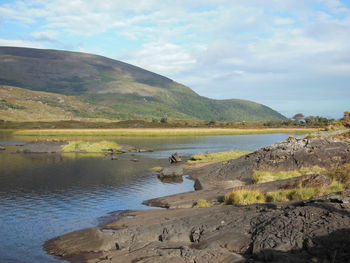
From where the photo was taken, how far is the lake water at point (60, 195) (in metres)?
21.4

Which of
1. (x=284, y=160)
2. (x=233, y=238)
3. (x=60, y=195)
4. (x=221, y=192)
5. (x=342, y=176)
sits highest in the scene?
(x=342, y=176)

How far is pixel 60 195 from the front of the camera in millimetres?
32969

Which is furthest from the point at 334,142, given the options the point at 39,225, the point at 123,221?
the point at 39,225

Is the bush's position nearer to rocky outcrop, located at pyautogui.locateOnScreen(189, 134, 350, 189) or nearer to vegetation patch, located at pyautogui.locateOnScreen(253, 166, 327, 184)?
vegetation patch, located at pyautogui.locateOnScreen(253, 166, 327, 184)

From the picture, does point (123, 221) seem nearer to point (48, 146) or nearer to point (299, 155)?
point (299, 155)

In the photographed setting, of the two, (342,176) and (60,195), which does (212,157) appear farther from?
(342,176)

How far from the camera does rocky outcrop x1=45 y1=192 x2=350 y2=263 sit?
1558 cm

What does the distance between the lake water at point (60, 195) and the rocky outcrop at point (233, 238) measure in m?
1.91

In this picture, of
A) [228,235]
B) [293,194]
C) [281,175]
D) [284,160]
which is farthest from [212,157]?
[228,235]

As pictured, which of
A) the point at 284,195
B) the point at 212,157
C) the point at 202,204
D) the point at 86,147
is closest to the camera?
the point at 284,195

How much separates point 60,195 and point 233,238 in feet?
63.9

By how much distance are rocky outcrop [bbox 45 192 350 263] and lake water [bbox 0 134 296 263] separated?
1911 mm

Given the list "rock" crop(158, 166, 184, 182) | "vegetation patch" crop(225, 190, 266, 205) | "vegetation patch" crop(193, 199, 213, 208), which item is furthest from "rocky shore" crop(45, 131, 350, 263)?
"rock" crop(158, 166, 184, 182)

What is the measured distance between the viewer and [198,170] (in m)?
46.9
